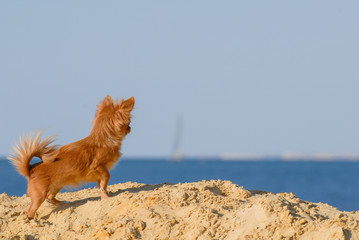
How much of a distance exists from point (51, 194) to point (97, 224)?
4.14 feet

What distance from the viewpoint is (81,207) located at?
25.1 feet

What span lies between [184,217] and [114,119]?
75.6 inches

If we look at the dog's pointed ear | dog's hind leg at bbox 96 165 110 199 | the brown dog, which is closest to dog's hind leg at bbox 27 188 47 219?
the brown dog

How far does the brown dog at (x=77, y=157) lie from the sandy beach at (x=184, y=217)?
31 cm

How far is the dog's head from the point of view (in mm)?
7961

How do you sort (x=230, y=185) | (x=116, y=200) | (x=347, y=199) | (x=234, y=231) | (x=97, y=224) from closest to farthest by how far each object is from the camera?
(x=234, y=231) → (x=97, y=224) → (x=116, y=200) → (x=230, y=185) → (x=347, y=199)

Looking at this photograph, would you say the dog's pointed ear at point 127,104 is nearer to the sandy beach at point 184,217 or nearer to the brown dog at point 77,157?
the brown dog at point 77,157

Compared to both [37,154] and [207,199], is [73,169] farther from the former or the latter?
[207,199]

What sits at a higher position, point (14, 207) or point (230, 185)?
point (230, 185)

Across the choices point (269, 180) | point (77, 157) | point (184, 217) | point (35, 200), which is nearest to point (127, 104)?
point (77, 157)

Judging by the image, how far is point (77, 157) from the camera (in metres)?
7.77

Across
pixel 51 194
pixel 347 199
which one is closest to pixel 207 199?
pixel 51 194

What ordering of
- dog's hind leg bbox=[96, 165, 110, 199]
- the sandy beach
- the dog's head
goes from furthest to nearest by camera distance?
the dog's head → dog's hind leg bbox=[96, 165, 110, 199] → the sandy beach

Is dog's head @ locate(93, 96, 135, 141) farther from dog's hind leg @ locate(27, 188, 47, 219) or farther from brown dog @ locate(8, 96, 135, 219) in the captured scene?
dog's hind leg @ locate(27, 188, 47, 219)
